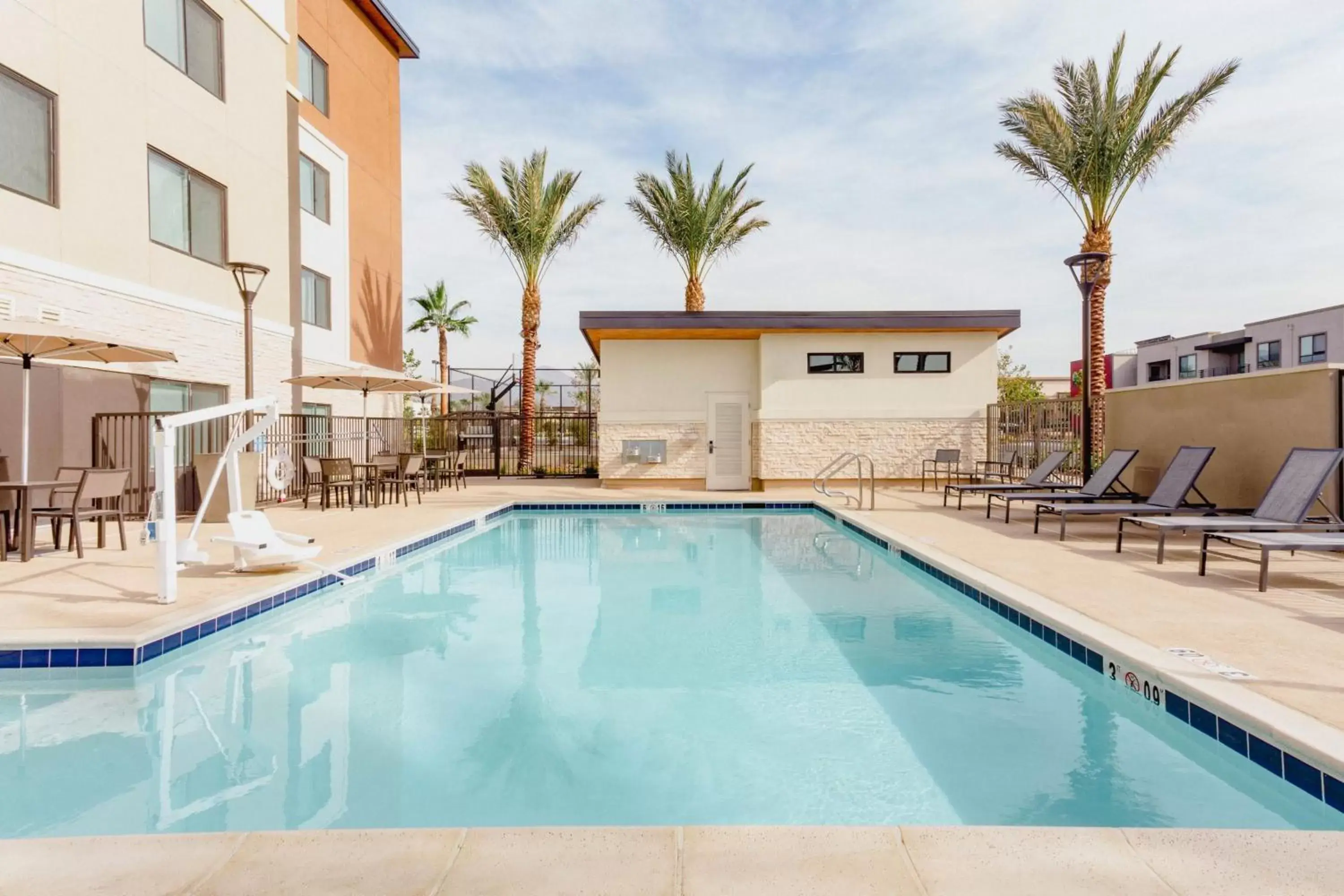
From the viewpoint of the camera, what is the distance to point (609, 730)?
402cm

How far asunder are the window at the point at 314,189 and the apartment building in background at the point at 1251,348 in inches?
1169

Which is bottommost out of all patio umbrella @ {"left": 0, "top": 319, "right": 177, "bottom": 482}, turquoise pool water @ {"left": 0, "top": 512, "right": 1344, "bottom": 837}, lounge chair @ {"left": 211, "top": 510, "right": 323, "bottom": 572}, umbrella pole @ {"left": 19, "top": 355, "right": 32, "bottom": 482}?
turquoise pool water @ {"left": 0, "top": 512, "right": 1344, "bottom": 837}

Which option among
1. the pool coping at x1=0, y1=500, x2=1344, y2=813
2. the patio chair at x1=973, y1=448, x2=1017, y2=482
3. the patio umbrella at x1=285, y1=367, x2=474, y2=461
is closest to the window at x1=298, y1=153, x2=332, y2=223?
the patio umbrella at x1=285, y1=367, x2=474, y2=461

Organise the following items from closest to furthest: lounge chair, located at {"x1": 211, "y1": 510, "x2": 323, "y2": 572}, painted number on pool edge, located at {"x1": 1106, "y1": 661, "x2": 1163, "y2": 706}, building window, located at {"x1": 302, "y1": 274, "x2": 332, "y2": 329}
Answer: painted number on pool edge, located at {"x1": 1106, "y1": 661, "x2": 1163, "y2": 706}, lounge chair, located at {"x1": 211, "y1": 510, "x2": 323, "y2": 572}, building window, located at {"x1": 302, "y1": 274, "x2": 332, "y2": 329}

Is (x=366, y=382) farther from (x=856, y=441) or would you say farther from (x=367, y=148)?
(x=856, y=441)

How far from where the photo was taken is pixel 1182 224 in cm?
1786

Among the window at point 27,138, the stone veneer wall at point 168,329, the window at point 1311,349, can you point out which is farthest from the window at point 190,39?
the window at point 1311,349

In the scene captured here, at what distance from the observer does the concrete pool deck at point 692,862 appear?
2131mm

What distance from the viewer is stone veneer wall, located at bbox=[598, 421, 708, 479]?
16469mm

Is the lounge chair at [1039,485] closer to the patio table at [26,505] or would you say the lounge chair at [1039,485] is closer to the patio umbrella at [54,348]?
the patio umbrella at [54,348]

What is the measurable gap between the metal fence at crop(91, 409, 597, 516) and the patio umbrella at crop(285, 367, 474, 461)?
0.74 m

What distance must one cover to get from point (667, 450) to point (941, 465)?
614 cm

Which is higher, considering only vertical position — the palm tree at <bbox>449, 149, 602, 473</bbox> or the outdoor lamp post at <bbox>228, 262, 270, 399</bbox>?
the palm tree at <bbox>449, 149, 602, 473</bbox>

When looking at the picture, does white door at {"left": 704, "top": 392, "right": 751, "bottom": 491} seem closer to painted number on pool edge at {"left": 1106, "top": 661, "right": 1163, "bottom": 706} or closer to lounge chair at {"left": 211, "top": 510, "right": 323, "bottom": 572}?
lounge chair at {"left": 211, "top": 510, "right": 323, "bottom": 572}
